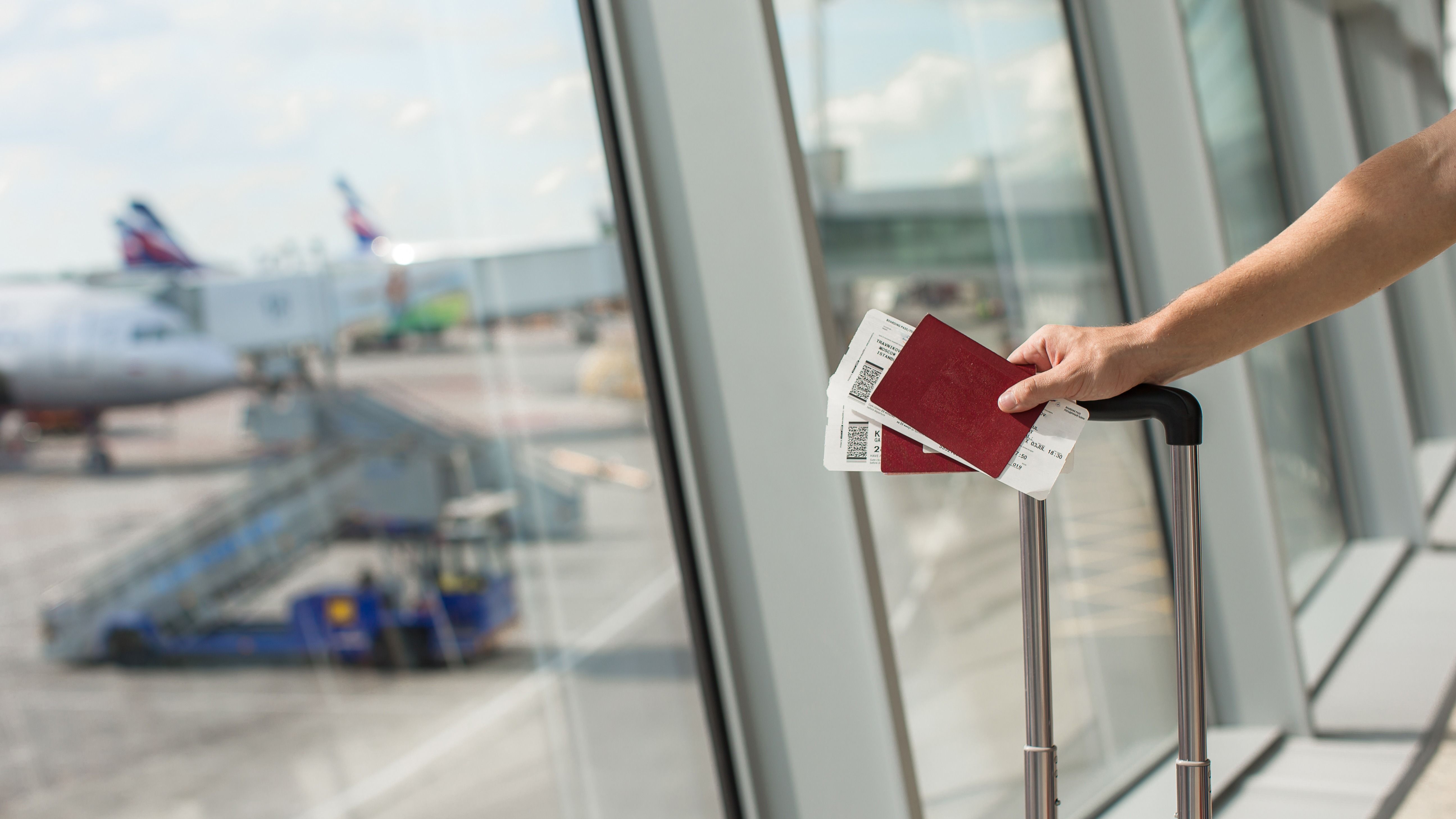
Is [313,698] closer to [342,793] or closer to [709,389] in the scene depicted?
[342,793]

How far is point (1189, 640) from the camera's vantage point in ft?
3.02

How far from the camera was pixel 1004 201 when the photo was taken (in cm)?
241

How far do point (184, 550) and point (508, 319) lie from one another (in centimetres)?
64

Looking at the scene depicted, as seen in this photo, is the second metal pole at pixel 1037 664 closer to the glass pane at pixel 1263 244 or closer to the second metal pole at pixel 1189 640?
the second metal pole at pixel 1189 640

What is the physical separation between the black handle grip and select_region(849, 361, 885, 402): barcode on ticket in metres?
0.19

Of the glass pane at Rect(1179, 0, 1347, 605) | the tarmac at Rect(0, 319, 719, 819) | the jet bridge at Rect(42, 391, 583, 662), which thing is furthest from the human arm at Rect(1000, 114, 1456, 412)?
the glass pane at Rect(1179, 0, 1347, 605)

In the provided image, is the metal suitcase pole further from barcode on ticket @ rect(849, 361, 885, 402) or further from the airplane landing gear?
the airplane landing gear

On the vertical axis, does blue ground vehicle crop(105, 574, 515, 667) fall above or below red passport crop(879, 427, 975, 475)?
below

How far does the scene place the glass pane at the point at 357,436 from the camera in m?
1.51

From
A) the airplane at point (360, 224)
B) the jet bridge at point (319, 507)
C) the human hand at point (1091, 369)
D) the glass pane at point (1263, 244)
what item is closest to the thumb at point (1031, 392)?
the human hand at point (1091, 369)

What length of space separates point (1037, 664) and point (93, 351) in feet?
4.54

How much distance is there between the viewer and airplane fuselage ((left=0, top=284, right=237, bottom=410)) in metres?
1.39

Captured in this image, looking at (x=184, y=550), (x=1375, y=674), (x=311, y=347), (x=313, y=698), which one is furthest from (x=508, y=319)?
(x=1375, y=674)

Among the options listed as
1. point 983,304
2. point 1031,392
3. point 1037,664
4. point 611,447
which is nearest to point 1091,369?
point 1031,392
